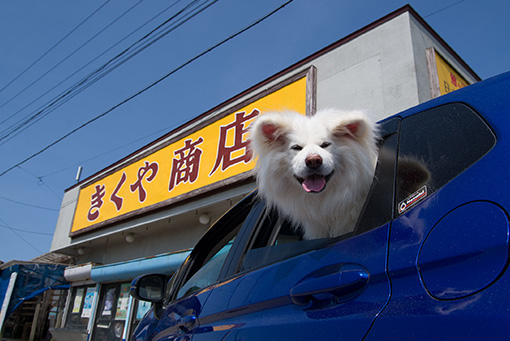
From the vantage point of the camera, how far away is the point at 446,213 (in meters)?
1.03

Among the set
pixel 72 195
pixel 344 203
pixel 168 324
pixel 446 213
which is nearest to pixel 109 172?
pixel 72 195

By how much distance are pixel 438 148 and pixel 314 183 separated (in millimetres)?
798

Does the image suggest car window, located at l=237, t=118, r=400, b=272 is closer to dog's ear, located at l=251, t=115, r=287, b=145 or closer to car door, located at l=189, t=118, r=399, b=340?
car door, located at l=189, t=118, r=399, b=340

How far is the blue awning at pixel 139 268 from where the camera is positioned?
8.63 meters

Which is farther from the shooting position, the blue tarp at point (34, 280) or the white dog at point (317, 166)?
the blue tarp at point (34, 280)

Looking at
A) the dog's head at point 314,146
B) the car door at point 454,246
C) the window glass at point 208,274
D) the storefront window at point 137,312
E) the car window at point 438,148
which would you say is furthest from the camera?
the storefront window at point 137,312

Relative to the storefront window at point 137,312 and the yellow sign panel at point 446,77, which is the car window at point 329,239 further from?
the storefront window at point 137,312

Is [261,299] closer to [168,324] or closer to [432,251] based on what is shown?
[432,251]

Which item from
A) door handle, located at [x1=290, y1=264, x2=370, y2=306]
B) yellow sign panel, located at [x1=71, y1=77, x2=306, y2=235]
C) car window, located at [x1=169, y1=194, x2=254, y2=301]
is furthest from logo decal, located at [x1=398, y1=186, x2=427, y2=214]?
A: yellow sign panel, located at [x1=71, y1=77, x2=306, y2=235]

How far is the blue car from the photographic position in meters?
0.89

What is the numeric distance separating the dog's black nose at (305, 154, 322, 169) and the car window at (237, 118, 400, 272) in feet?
1.03

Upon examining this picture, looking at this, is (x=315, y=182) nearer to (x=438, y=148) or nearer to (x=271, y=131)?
(x=271, y=131)

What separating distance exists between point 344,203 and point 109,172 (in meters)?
11.4

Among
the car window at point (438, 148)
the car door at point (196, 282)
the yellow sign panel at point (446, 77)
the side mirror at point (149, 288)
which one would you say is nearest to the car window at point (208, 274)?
the car door at point (196, 282)
